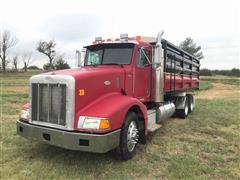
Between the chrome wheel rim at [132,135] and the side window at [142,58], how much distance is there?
1617 mm

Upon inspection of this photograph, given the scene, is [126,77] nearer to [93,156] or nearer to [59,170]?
[93,156]

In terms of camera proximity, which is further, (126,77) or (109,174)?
(126,77)

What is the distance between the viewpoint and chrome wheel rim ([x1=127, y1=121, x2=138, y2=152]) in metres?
4.87

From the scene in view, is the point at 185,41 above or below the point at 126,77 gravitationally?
above

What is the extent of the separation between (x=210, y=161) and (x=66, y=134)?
288cm

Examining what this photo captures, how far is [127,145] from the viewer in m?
4.79

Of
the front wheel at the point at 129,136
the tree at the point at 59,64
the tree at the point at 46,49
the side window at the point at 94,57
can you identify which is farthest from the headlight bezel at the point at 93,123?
the tree at the point at 46,49

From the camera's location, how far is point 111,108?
4387 millimetres

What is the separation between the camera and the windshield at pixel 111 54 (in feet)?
18.9

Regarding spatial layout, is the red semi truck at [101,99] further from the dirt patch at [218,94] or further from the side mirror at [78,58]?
the dirt patch at [218,94]

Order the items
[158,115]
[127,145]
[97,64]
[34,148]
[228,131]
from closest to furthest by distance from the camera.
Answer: [127,145], [34,148], [97,64], [158,115], [228,131]

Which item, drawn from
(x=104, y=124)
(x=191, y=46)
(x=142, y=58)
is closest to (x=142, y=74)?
(x=142, y=58)

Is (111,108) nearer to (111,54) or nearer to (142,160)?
(142,160)

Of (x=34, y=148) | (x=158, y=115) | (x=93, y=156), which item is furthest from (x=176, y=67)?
(x=34, y=148)
